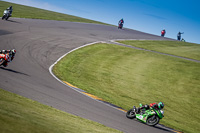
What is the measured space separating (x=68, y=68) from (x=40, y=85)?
7.28 meters

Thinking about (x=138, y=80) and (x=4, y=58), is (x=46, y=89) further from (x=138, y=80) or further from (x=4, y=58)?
(x=138, y=80)

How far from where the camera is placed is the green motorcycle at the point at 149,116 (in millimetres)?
11281

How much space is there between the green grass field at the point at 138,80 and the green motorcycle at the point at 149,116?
1355 millimetres

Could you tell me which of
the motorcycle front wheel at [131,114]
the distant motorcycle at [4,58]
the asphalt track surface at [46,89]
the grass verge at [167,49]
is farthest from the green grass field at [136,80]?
the grass verge at [167,49]

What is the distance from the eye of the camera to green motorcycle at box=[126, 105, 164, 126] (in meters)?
11.3

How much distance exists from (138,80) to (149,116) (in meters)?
8.13

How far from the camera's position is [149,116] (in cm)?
1138

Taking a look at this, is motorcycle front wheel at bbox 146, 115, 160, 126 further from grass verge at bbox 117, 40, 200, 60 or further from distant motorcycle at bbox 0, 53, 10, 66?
grass verge at bbox 117, 40, 200, 60

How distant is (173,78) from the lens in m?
21.0

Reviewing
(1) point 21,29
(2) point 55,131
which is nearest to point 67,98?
(2) point 55,131

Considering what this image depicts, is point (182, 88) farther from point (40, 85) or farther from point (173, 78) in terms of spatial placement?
point (40, 85)

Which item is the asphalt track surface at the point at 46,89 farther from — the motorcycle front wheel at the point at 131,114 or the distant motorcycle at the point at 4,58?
the distant motorcycle at the point at 4,58

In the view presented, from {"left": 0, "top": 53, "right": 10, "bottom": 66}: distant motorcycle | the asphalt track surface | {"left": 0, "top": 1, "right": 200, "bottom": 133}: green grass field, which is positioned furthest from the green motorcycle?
{"left": 0, "top": 53, "right": 10, "bottom": 66}: distant motorcycle

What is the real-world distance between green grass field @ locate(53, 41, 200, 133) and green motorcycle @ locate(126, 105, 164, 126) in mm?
1355
